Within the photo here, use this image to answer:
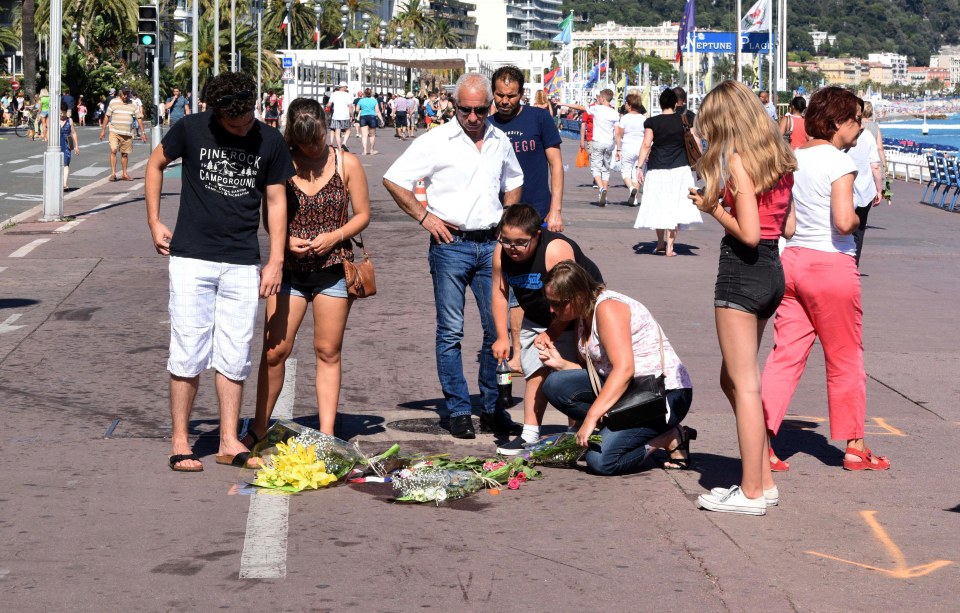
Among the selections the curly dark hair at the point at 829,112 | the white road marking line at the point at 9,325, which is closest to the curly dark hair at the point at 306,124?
the curly dark hair at the point at 829,112

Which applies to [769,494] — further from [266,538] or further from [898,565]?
[266,538]

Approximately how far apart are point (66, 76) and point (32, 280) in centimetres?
5550

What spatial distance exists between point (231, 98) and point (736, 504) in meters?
2.85

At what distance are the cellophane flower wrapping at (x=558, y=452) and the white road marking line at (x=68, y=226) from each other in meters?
12.3

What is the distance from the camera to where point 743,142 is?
5652 millimetres

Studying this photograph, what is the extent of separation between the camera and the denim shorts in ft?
21.4

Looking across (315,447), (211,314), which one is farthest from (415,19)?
(315,447)

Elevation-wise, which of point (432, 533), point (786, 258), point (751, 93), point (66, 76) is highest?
point (66, 76)

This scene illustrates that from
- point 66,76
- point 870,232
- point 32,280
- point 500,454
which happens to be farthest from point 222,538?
point 66,76

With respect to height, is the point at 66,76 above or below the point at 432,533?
above

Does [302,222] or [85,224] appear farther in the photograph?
[85,224]

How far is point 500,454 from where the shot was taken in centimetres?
664

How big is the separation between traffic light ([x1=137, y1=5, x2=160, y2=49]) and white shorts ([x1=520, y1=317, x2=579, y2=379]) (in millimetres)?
23789

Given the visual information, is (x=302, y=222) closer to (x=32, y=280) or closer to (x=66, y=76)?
(x=32, y=280)
